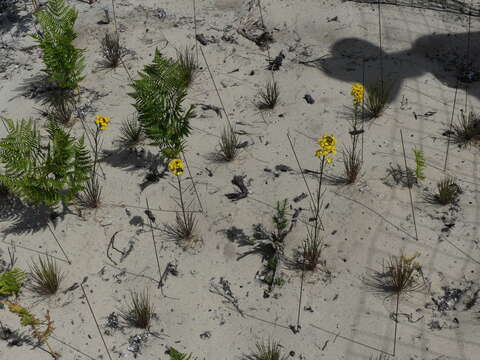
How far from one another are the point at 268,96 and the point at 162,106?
1243 millimetres

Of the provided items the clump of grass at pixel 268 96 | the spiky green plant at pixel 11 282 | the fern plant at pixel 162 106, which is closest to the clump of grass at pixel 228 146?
the fern plant at pixel 162 106

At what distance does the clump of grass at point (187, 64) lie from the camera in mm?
5762

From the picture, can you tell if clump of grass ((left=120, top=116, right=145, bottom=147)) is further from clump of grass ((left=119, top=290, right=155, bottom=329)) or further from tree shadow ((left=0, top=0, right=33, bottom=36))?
tree shadow ((left=0, top=0, right=33, bottom=36))

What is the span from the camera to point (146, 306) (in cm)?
391

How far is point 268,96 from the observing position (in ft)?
17.8

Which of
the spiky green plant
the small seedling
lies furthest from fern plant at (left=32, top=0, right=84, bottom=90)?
the small seedling

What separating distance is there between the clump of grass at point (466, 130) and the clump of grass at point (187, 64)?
2856mm

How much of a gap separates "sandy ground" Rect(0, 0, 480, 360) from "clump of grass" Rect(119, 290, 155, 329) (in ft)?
0.21

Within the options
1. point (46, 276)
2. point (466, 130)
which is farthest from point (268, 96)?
point (46, 276)

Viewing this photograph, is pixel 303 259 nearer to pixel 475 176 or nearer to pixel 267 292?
pixel 267 292

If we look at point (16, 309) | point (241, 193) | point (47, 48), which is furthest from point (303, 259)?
point (47, 48)

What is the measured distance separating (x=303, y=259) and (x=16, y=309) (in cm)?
227

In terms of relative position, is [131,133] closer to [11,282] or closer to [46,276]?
[46,276]

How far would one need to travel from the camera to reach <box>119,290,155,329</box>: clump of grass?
391cm
